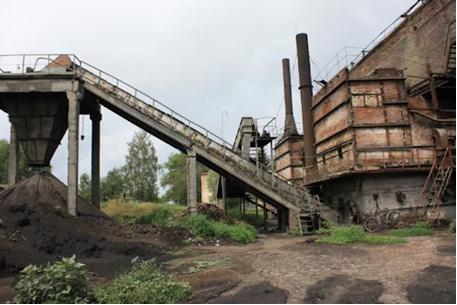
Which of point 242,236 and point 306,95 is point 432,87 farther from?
point 242,236

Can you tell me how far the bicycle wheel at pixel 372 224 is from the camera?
1579cm

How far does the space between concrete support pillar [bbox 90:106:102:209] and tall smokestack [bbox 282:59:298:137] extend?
54.5 feet

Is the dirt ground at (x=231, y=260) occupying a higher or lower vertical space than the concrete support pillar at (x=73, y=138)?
lower

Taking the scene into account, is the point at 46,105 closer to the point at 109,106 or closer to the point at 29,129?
the point at 29,129

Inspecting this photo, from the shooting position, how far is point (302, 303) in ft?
17.4

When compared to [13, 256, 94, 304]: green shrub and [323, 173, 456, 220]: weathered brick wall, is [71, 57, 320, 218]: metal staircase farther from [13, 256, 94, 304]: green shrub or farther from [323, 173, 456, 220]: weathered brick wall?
[13, 256, 94, 304]: green shrub

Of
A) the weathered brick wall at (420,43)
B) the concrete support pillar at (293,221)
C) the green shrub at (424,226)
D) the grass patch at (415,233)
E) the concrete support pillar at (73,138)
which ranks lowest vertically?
the grass patch at (415,233)

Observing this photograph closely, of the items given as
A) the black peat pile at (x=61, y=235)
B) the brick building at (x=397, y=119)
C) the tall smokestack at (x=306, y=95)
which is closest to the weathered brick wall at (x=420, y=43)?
the brick building at (x=397, y=119)

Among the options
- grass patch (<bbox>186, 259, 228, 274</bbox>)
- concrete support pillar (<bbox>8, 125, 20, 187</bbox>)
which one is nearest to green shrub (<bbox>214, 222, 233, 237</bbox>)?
grass patch (<bbox>186, 259, 228, 274</bbox>)

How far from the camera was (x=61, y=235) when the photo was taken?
515 inches

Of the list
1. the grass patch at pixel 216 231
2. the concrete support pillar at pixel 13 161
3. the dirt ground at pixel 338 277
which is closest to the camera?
the dirt ground at pixel 338 277

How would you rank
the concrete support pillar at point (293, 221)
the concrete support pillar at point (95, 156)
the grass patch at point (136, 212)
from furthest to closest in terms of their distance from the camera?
the grass patch at point (136, 212) → the concrete support pillar at point (95, 156) → the concrete support pillar at point (293, 221)

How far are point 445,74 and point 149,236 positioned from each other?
14669 millimetres

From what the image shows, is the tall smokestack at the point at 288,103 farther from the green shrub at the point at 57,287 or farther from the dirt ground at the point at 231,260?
the green shrub at the point at 57,287
